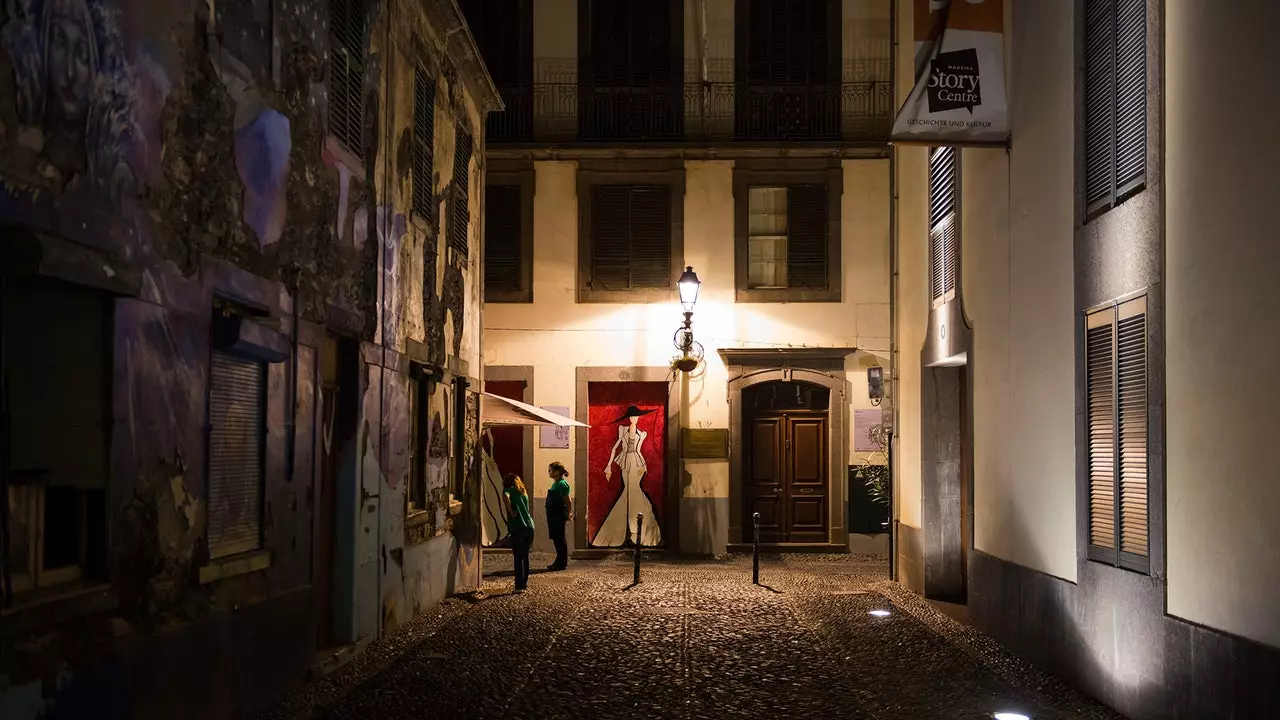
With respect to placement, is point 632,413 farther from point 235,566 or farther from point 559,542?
point 235,566

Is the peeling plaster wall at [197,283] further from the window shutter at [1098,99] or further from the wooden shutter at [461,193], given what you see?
the window shutter at [1098,99]

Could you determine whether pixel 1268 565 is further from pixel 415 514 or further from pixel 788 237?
pixel 788 237

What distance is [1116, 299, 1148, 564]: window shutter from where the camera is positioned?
7.97 m

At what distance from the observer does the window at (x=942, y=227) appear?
1291cm

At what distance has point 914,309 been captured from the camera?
1502 centimetres

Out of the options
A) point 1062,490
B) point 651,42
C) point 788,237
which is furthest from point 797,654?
point 651,42

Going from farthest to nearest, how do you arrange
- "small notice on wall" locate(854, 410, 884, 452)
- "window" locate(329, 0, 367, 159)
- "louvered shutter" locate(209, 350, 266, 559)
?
"small notice on wall" locate(854, 410, 884, 452) < "window" locate(329, 0, 367, 159) < "louvered shutter" locate(209, 350, 266, 559)

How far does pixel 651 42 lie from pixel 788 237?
4246mm

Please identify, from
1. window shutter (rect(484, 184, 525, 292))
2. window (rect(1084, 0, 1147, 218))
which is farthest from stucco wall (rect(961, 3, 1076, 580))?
window shutter (rect(484, 184, 525, 292))

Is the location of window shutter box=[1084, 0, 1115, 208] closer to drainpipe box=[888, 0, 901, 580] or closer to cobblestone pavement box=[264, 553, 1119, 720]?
cobblestone pavement box=[264, 553, 1119, 720]

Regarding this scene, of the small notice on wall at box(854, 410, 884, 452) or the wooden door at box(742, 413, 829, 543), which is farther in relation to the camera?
the wooden door at box(742, 413, 829, 543)

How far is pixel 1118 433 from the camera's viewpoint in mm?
8398

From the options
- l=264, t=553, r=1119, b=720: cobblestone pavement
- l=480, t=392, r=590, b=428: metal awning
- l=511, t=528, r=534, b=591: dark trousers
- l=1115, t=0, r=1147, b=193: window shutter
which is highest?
l=1115, t=0, r=1147, b=193: window shutter

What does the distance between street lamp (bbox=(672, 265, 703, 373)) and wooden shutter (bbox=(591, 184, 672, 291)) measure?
1.81ft
